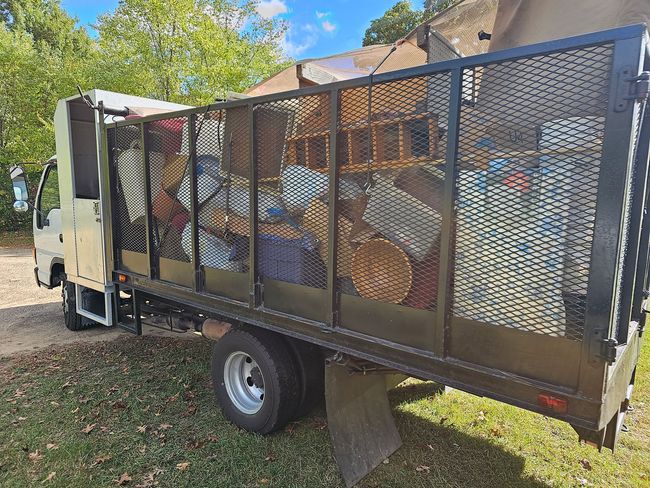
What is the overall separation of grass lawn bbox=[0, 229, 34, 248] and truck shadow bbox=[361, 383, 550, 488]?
1626 centimetres

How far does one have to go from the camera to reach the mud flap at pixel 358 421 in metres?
2.79

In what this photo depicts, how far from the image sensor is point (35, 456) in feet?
10.0

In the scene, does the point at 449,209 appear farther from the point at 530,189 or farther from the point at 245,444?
the point at 245,444

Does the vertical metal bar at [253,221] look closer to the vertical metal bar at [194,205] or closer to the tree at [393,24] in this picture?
the vertical metal bar at [194,205]

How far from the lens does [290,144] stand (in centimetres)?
271

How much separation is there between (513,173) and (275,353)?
202 cm

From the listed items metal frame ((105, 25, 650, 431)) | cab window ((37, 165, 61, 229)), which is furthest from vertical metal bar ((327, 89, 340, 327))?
cab window ((37, 165, 61, 229))

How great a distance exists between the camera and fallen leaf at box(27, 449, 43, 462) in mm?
3025

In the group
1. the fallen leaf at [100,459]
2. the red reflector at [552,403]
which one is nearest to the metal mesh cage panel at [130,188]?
the fallen leaf at [100,459]

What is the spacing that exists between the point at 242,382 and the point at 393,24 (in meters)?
20.6

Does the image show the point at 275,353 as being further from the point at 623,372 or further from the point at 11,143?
the point at 11,143

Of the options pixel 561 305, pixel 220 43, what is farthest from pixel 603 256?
pixel 220 43

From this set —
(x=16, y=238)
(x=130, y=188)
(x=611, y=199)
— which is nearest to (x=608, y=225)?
(x=611, y=199)

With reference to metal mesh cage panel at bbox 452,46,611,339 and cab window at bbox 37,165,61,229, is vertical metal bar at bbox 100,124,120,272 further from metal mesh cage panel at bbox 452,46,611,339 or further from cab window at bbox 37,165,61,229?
metal mesh cage panel at bbox 452,46,611,339
